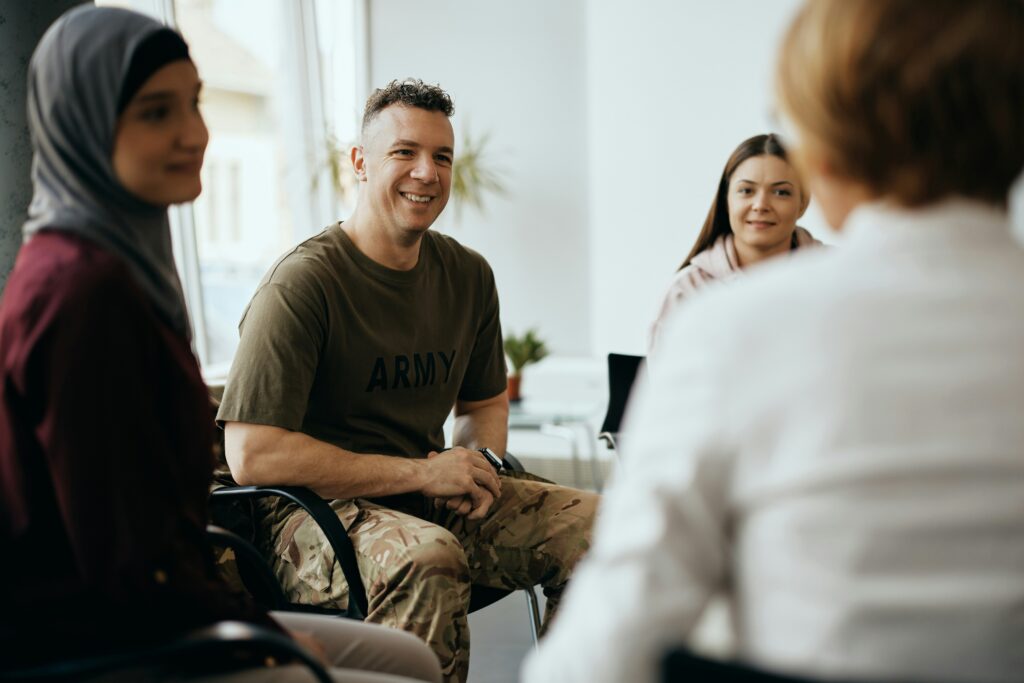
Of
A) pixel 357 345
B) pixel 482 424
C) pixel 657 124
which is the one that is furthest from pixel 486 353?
pixel 657 124

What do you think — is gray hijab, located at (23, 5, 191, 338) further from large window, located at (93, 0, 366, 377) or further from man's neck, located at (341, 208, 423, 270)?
large window, located at (93, 0, 366, 377)

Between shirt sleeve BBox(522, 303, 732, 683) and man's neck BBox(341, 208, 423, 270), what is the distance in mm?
1537

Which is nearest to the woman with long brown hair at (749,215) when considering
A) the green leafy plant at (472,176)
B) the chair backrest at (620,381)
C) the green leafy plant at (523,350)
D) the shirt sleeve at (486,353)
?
the chair backrest at (620,381)

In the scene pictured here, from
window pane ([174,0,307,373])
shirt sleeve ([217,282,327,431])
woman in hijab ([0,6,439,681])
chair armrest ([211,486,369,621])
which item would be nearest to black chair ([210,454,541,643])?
chair armrest ([211,486,369,621])

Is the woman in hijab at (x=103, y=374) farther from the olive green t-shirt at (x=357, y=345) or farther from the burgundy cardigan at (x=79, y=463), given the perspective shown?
the olive green t-shirt at (x=357, y=345)

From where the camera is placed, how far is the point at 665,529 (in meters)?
0.82

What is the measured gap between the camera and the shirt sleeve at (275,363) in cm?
202

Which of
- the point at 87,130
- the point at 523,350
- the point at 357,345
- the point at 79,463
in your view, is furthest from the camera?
the point at 523,350

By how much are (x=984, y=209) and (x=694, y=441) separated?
33 cm

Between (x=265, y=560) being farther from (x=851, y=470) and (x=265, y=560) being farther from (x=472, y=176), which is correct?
(x=472, y=176)

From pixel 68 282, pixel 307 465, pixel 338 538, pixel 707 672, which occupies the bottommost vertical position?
pixel 338 538

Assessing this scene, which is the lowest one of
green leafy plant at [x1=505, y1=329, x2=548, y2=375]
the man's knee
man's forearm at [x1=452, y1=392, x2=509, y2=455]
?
the man's knee

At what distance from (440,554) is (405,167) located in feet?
3.19

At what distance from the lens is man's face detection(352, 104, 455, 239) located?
232 centimetres
